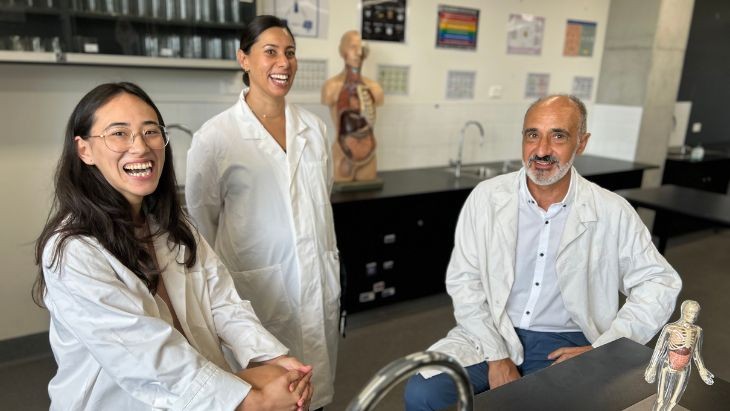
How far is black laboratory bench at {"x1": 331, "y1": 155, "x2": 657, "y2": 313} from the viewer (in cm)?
304

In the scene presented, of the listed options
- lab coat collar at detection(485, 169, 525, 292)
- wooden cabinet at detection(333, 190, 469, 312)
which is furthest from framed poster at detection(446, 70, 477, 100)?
lab coat collar at detection(485, 169, 525, 292)

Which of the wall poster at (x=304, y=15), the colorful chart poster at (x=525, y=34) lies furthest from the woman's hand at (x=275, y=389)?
the colorful chart poster at (x=525, y=34)

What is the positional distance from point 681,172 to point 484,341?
4286mm

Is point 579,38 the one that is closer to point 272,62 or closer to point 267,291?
point 272,62

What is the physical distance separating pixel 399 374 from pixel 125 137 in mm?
888

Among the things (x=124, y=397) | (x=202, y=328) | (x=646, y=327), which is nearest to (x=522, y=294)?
(x=646, y=327)

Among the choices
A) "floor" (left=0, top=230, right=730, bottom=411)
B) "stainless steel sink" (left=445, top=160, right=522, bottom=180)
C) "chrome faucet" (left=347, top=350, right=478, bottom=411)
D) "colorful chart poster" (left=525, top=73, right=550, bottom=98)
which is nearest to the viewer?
"chrome faucet" (left=347, top=350, right=478, bottom=411)

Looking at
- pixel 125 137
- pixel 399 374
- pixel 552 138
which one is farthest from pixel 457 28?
pixel 399 374

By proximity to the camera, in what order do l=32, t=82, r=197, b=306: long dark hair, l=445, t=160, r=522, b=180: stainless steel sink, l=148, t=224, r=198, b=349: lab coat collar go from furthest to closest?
l=445, t=160, r=522, b=180: stainless steel sink → l=148, t=224, r=198, b=349: lab coat collar → l=32, t=82, r=197, b=306: long dark hair

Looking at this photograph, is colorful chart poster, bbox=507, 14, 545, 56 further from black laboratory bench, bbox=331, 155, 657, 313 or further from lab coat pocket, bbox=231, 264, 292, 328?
lab coat pocket, bbox=231, 264, 292, 328

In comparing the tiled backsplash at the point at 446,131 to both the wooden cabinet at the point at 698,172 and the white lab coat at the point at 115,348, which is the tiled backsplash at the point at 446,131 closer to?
the wooden cabinet at the point at 698,172

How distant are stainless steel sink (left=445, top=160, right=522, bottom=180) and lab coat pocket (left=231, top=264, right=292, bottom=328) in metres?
2.25

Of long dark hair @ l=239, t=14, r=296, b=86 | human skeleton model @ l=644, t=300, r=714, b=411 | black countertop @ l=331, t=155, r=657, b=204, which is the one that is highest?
long dark hair @ l=239, t=14, r=296, b=86

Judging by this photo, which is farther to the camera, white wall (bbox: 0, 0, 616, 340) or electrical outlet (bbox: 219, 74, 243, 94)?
electrical outlet (bbox: 219, 74, 243, 94)
